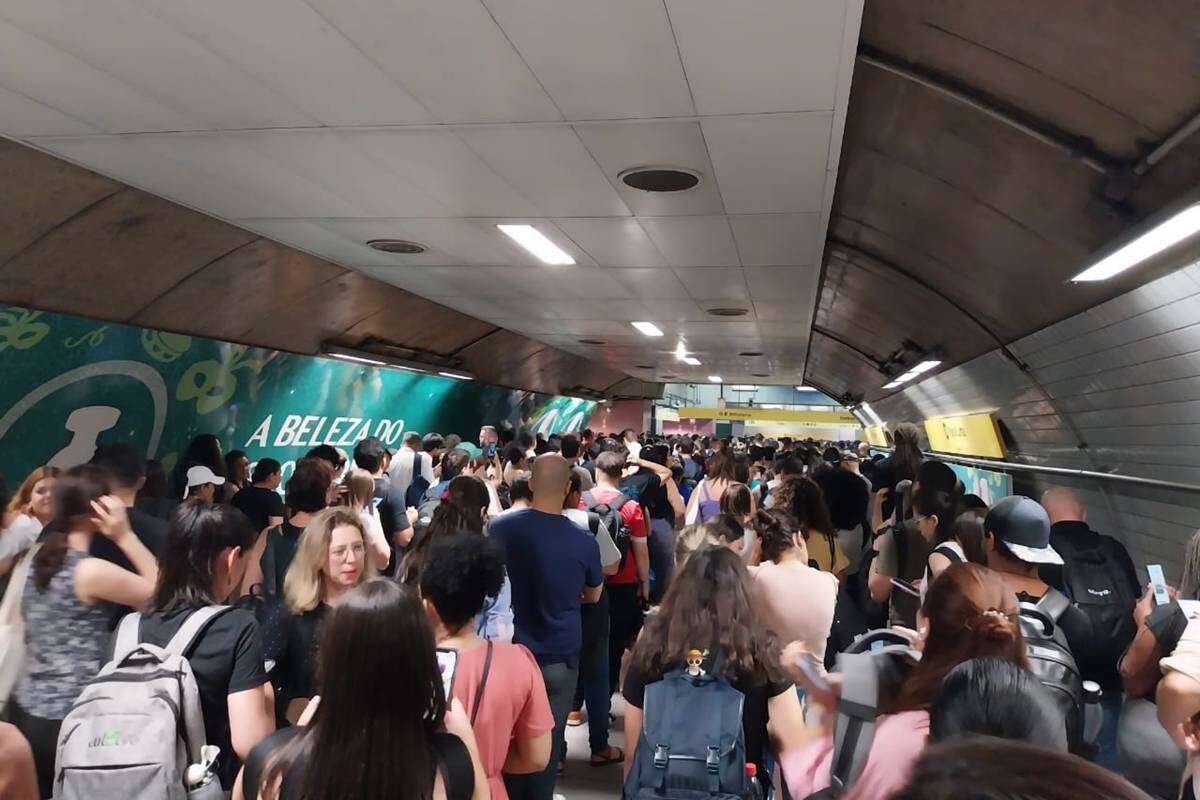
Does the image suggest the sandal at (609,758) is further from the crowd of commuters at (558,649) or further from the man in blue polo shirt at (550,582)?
the man in blue polo shirt at (550,582)

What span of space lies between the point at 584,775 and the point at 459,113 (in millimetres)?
4020

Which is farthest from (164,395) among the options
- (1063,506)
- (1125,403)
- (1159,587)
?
(1125,403)

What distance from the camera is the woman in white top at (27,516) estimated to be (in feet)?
13.0

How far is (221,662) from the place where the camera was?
2.43 meters

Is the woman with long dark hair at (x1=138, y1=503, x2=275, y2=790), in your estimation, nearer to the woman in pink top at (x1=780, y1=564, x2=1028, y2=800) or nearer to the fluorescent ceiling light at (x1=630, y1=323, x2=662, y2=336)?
the woman in pink top at (x1=780, y1=564, x2=1028, y2=800)

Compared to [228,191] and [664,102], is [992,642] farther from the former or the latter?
[228,191]

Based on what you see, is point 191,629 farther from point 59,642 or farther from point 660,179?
point 660,179

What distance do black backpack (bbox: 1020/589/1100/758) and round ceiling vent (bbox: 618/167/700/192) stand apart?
336 centimetres

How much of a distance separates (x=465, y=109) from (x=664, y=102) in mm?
1084

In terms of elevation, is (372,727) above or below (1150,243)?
below

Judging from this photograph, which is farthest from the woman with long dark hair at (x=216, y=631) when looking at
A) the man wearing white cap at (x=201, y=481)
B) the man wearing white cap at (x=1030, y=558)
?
the man wearing white cap at (x=201, y=481)

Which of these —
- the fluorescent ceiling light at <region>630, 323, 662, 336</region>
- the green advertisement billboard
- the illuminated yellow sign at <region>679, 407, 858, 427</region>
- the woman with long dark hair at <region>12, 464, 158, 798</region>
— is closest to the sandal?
the woman with long dark hair at <region>12, 464, 158, 798</region>

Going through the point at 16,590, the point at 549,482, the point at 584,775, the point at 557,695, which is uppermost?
the point at 549,482

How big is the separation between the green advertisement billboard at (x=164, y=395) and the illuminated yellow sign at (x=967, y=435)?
9.12m
